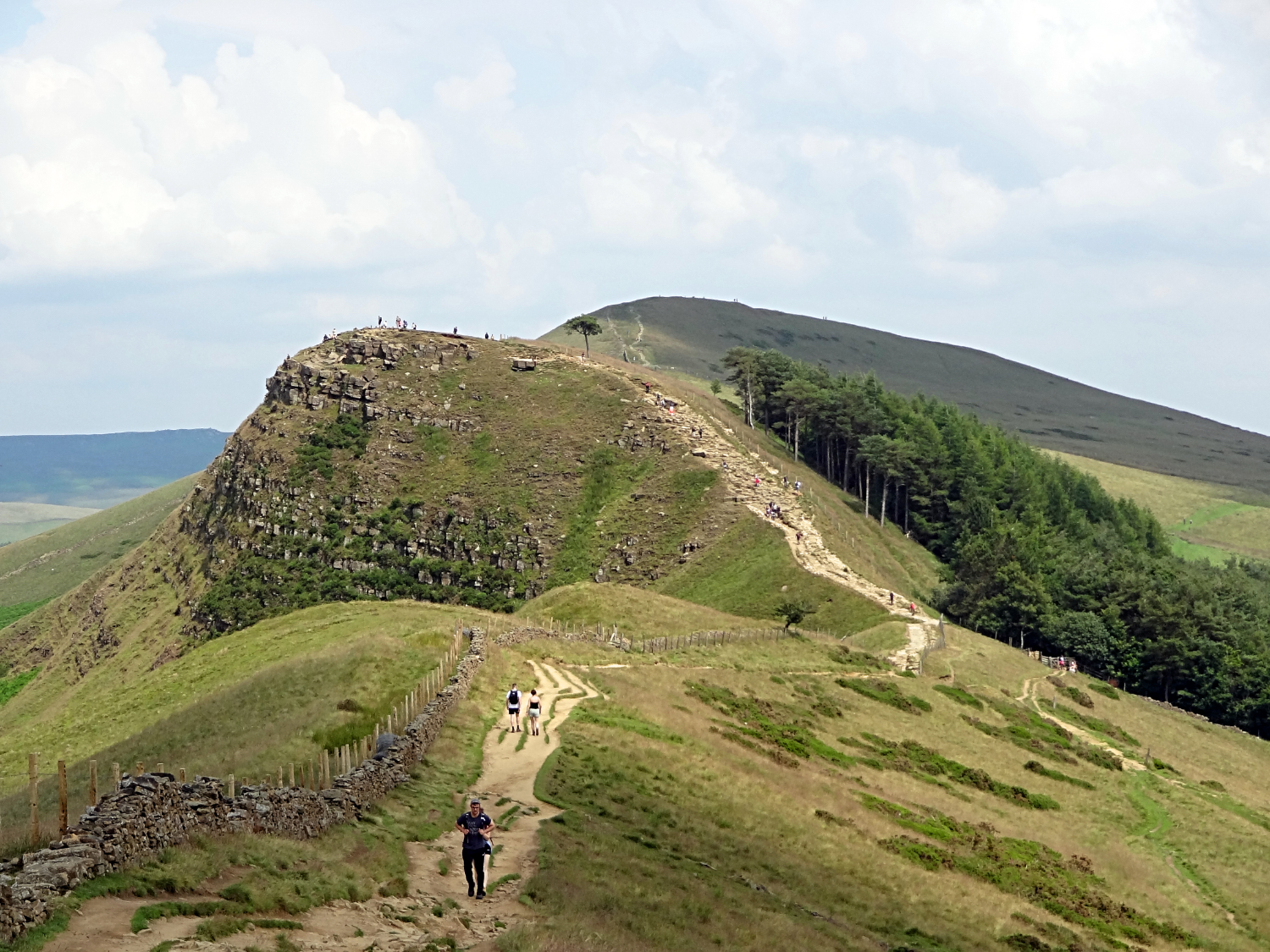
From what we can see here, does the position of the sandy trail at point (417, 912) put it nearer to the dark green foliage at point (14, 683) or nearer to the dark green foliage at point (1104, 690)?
the dark green foliage at point (1104, 690)

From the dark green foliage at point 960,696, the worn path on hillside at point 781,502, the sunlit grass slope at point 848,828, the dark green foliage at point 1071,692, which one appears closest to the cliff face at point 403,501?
the worn path on hillside at point 781,502

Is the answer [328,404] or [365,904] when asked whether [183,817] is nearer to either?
[365,904]

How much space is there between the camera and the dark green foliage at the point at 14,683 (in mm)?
168125

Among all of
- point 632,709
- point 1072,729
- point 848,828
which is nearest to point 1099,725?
point 1072,729

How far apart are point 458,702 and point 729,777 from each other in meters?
12.9

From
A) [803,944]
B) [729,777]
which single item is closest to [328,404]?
[729,777]

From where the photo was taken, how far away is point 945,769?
68.3 meters

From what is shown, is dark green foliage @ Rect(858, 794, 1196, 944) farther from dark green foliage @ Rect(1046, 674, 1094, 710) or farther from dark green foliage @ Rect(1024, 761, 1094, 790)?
dark green foliage @ Rect(1046, 674, 1094, 710)

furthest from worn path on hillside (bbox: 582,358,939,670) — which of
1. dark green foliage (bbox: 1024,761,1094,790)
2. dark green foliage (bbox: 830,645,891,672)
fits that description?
dark green foliage (bbox: 1024,761,1094,790)

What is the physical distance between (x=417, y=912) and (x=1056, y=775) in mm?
56717

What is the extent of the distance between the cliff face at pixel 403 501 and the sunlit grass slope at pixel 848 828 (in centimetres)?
7036

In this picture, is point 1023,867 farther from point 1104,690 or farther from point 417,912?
point 1104,690

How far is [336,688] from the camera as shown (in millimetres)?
59281

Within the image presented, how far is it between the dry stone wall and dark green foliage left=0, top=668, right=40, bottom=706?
15270cm
